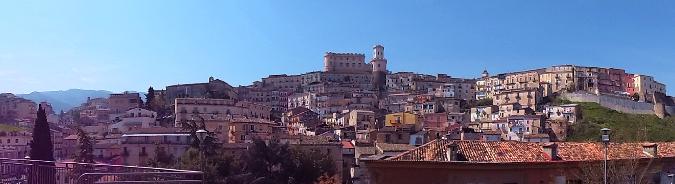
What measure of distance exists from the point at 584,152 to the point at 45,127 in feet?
98.1

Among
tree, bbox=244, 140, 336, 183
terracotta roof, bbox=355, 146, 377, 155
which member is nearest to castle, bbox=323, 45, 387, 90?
terracotta roof, bbox=355, 146, 377, 155

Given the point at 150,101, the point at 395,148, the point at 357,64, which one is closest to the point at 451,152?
the point at 395,148

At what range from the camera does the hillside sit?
249 feet

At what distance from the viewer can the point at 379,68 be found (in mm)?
132125

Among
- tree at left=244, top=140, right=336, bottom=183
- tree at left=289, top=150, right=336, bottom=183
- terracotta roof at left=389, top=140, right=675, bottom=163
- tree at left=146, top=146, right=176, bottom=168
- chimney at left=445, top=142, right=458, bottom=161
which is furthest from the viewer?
tree at left=146, top=146, right=176, bottom=168

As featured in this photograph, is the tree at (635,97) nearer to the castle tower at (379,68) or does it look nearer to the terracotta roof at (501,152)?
the castle tower at (379,68)

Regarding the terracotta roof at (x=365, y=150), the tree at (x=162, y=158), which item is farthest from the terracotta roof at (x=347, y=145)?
the tree at (x=162, y=158)

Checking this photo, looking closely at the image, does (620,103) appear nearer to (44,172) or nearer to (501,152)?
(501,152)

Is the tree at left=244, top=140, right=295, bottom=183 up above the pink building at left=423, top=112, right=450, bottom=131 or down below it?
below

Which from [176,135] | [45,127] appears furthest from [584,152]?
[176,135]

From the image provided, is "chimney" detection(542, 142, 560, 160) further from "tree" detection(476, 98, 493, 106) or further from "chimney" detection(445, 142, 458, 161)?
"tree" detection(476, 98, 493, 106)

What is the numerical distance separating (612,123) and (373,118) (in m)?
27.9

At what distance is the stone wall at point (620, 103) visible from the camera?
94.5 metres

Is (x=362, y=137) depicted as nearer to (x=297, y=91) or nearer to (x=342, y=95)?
(x=342, y=95)
